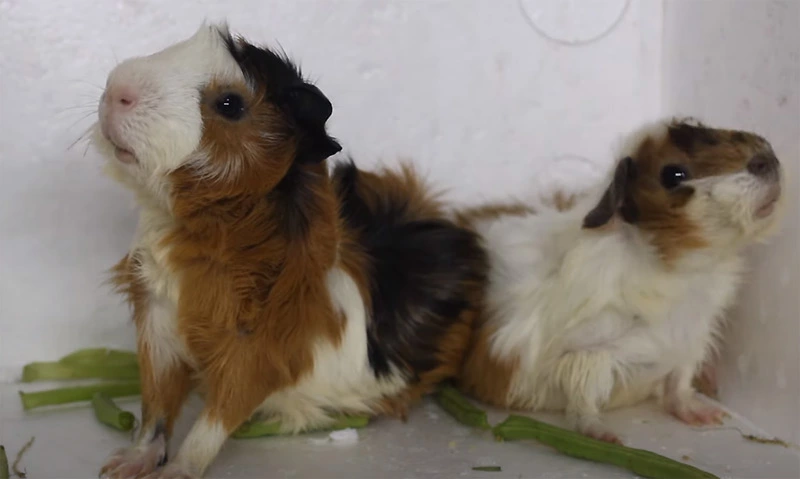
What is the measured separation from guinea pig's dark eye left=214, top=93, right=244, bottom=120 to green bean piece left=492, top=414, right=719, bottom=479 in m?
0.70

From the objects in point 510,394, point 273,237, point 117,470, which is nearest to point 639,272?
point 510,394

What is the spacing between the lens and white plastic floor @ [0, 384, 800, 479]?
1.30 metres

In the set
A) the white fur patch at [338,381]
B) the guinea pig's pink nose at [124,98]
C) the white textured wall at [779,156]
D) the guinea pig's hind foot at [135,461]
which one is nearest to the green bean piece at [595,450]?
the white fur patch at [338,381]

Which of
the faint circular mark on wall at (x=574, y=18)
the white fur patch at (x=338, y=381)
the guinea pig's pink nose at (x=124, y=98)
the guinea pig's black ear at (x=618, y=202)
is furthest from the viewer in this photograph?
the faint circular mark on wall at (x=574, y=18)

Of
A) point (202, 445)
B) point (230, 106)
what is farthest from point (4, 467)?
point (230, 106)

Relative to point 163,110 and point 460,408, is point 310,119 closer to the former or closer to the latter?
point 163,110

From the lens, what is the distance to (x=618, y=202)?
1504mm

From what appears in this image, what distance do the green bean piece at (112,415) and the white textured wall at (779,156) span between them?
1157 millimetres

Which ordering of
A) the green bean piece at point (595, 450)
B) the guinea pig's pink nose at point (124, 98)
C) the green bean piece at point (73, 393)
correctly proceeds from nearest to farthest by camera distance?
the guinea pig's pink nose at point (124, 98)
the green bean piece at point (595, 450)
the green bean piece at point (73, 393)

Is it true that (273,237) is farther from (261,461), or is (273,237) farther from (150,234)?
(261,461)

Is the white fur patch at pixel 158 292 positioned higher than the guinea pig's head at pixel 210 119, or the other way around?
the guinea pig's head at pixel 210 119

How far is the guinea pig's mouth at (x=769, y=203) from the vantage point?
4.61 feet

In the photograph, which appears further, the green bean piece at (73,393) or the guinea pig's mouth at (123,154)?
the green bean piece at (73,393)

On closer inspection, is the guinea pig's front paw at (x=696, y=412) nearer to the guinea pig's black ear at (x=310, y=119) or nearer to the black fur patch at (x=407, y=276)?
the black fur patch at (x=407, y=276)
